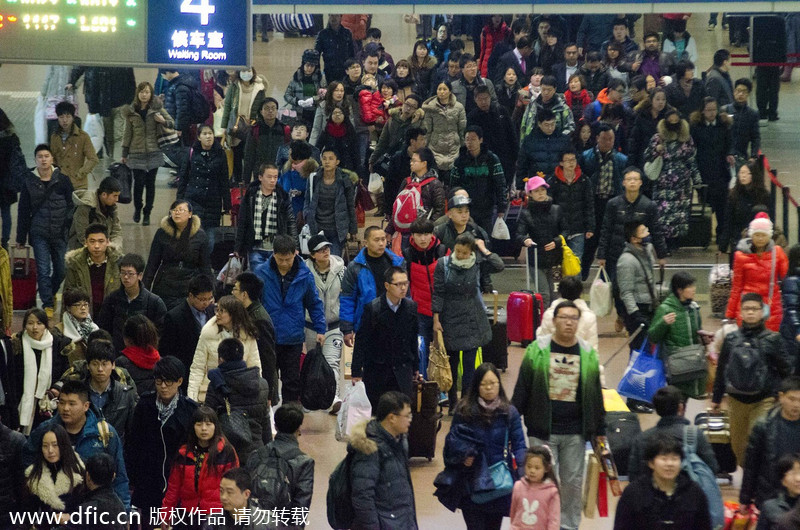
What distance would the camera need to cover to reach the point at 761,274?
13.5 metres

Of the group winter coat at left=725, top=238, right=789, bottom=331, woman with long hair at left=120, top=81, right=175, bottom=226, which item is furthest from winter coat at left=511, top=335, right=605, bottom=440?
woman with long hair at left=120, top=81, right=175, bottom=226

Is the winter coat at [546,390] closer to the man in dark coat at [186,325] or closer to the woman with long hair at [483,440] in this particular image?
the woman with long hair at [483,440]

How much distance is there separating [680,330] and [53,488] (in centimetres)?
522

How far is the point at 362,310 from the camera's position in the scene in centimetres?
1254

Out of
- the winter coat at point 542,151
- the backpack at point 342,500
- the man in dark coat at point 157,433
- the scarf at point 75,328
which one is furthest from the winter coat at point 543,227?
the backpack at point 342,500

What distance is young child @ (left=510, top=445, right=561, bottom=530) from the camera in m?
9.09

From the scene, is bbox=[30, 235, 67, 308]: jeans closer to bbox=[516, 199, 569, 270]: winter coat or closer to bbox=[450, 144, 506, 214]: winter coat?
bbox=[450, 144, 506, 214]: winter coat

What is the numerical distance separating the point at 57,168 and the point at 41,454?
6751 millimetres

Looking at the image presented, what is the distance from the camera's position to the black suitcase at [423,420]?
39.1ft

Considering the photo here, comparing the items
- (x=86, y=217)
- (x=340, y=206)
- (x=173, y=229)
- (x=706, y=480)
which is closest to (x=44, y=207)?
(x=86, y=217)

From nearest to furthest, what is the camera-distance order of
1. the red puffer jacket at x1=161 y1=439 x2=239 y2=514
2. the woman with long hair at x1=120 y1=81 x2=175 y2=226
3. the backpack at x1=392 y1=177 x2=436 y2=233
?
1. the red puffer jacket at x1=161 y1=439 x2=239 y2=514
2. the backpack at x1=392 y1=177 x2=436 y2=233
3. the woman with long hair at x1=120 y1=81 x2=175 y2=226

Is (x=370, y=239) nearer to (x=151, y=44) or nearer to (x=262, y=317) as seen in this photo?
(x=262, y=317)

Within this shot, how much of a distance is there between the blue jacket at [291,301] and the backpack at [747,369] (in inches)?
135

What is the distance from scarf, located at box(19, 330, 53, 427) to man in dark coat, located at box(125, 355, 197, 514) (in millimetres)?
1551
